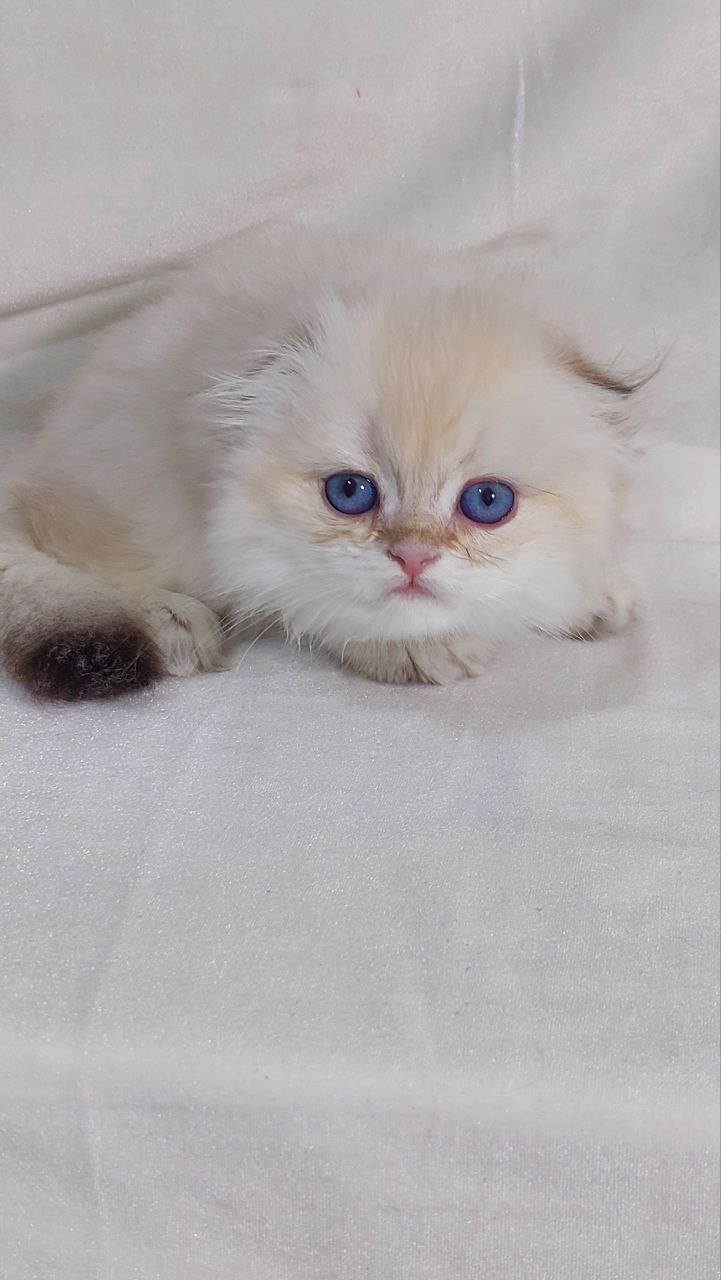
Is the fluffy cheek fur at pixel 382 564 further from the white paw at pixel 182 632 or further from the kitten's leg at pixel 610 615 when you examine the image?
the kitten's leg at pixel 610 615

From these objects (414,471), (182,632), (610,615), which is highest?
(414,471)

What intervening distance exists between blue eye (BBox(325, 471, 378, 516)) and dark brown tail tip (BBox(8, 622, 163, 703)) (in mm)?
281

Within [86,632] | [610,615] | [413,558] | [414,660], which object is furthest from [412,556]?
[610,615]

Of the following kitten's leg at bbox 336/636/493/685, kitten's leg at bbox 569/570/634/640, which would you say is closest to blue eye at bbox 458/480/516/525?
kitten's leg at bbox 336/636/493/685

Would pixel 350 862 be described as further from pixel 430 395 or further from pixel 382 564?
pixel 430 395

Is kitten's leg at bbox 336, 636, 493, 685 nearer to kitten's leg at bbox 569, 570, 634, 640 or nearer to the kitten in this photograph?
the kitten

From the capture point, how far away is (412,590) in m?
1.22

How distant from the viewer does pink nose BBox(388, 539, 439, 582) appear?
3.88 ft

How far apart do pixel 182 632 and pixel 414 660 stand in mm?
293

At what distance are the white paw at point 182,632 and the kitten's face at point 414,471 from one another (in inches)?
4.4

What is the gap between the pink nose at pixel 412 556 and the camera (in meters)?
1.18

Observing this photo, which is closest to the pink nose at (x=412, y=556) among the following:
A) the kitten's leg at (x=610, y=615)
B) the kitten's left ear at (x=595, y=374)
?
the kitten's left ear at (x=595, y=374)

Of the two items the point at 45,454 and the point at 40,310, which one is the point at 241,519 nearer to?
the point at 45,454

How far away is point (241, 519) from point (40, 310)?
2.48 ft
